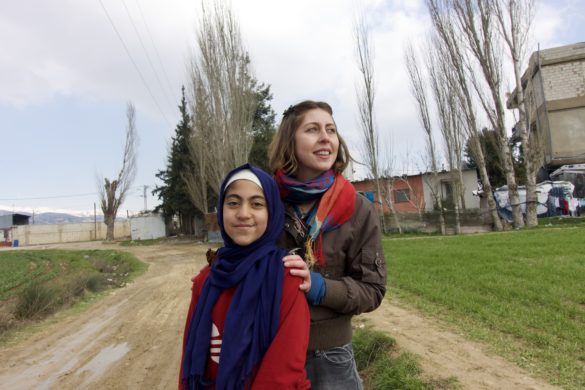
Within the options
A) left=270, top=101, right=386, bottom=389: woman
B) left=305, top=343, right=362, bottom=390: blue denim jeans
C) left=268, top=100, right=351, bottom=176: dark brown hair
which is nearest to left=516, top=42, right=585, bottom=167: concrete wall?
left=268, top=100, right=351, bottom=176: dark brown hair

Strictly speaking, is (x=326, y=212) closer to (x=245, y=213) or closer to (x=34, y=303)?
(x=245, y=213)

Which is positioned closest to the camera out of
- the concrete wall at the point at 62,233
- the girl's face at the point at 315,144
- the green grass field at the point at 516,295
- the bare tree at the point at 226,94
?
the girl's face at the point at 315,144

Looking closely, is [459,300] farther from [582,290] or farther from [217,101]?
[217,101]

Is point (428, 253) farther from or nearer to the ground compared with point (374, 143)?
nearer to the ground

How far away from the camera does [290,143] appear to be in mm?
1720

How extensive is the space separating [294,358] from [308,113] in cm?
99

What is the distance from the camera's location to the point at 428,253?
967 centimetres

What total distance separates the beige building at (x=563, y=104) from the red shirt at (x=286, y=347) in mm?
24544

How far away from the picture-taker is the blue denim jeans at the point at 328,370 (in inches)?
59.6

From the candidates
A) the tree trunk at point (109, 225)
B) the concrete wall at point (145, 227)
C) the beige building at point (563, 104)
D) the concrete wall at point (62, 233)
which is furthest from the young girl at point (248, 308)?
the concrete wall at point (62, 233)

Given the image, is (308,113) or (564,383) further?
(564,383)

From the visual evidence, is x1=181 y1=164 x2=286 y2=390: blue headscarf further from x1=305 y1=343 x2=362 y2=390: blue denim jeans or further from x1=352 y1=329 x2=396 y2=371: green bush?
x1=352 y1=329 x2=396 y2=371: green bush

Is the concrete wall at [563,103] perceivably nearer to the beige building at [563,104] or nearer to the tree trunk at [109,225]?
the beige building at [563,104]

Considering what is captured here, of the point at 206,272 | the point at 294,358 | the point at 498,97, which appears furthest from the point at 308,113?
the point at 498,97
